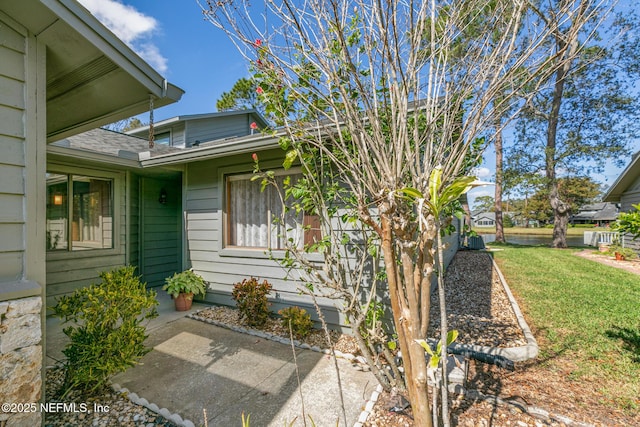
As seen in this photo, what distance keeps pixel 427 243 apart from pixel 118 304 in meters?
3.01

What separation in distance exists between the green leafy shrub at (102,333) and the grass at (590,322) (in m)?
4.31

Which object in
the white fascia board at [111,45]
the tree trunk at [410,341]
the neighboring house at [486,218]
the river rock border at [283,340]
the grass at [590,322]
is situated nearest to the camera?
the tree trunk at [410,341]

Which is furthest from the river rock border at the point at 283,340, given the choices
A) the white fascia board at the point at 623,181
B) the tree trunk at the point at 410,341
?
the white fascia board at the point at 623,181

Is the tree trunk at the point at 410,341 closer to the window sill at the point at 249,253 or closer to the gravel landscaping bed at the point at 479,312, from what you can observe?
the gravel landscaping bed at the point at 479,312

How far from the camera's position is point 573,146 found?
46.1ft

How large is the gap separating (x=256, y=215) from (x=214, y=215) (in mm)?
910

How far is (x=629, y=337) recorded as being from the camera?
12.1ft

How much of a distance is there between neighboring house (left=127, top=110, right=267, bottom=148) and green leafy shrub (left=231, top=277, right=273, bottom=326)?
19.9 ft

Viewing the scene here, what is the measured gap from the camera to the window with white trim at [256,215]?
4.71 m

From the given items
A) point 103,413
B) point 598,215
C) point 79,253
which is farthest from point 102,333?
point 598,215

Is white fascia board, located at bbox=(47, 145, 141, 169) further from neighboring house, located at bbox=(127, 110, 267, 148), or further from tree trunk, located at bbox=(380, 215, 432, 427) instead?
tree trunk, located at bbox=(380, 215, 432, 427)

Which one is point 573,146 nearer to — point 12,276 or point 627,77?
point 627,77

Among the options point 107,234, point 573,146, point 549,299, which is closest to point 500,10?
point 549,299

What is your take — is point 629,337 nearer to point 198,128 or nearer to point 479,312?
point 479,312
